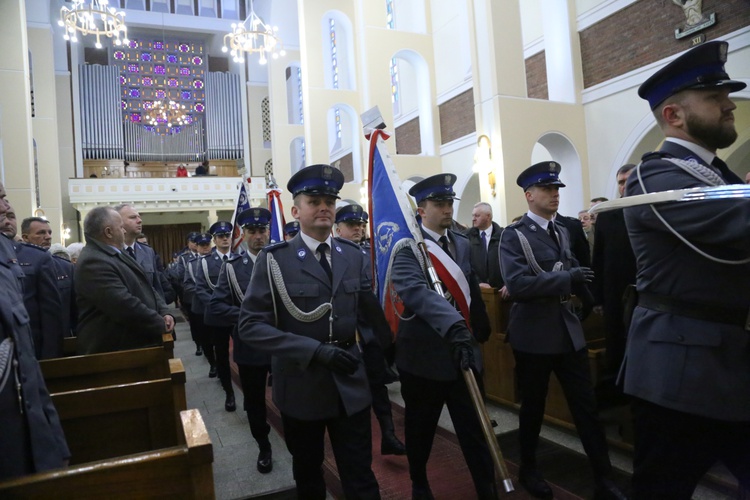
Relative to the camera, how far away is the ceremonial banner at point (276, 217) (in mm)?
4496

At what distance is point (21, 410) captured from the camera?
156cm

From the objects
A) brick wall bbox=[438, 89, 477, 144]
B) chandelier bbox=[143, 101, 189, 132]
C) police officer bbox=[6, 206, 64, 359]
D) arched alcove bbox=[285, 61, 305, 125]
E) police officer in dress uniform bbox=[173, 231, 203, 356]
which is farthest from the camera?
arched alcove bbox=[285, 61, 305, 125]

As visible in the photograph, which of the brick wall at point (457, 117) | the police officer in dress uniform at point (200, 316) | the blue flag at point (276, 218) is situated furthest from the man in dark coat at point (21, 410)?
the brick wall at point (457, 117)

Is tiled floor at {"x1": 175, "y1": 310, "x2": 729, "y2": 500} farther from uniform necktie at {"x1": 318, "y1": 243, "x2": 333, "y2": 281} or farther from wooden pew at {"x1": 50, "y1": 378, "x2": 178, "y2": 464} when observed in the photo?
uniform necktie at {"x1": 318, "y1": 243, "x2": 333, "y2": 281}

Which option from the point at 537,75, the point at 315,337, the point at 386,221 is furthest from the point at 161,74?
the point at 315,337

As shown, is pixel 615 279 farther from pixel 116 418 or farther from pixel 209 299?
pixel 209 299

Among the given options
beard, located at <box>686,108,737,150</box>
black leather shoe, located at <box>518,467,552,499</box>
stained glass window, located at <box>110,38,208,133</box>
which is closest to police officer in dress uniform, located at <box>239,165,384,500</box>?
black leather shoe, located at <box>518,467,552,499</box>

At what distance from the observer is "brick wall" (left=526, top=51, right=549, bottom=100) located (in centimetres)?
900

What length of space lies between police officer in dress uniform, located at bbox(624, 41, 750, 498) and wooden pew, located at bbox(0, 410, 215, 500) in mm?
1257

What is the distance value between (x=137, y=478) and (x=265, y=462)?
2.10 meters

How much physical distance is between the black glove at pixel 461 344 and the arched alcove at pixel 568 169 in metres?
6.87

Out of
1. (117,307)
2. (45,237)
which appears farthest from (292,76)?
(117,307)

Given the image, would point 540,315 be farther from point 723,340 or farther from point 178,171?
point 178,171

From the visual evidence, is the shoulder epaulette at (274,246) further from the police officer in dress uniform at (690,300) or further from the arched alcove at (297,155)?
the arched alcove at (297,155)
